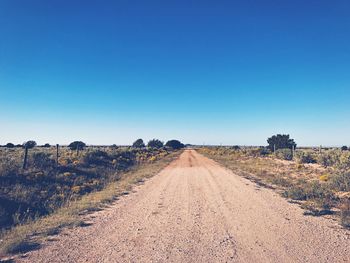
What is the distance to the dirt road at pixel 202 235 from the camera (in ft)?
18.0

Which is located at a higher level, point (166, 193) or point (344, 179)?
point (344, 179)

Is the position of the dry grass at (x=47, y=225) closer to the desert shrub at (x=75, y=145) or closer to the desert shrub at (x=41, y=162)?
the desert shrub at (x=41, y=162)

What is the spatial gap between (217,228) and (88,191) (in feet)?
28.6

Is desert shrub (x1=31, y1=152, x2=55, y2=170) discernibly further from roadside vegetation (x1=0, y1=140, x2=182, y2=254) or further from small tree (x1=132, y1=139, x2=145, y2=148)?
small tree (x1=132, y1=139, x2=145, y2=148)

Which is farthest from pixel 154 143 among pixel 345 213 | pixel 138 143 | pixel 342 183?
pixel 345 213

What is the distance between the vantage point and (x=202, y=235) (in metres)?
6.76

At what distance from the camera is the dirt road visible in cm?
548

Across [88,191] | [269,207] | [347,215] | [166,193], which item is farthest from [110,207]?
[347,215]

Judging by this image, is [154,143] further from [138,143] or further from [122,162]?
[122,162]

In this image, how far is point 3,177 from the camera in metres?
13.4

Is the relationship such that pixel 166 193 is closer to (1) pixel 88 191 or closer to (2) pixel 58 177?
(1) pixel 88 191

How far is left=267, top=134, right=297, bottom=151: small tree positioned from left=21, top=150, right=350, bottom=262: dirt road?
50.2 meters

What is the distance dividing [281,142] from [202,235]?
56082mm

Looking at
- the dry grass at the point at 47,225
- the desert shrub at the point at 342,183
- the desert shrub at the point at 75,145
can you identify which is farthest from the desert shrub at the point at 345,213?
the desert shrub at the point at 75,145
